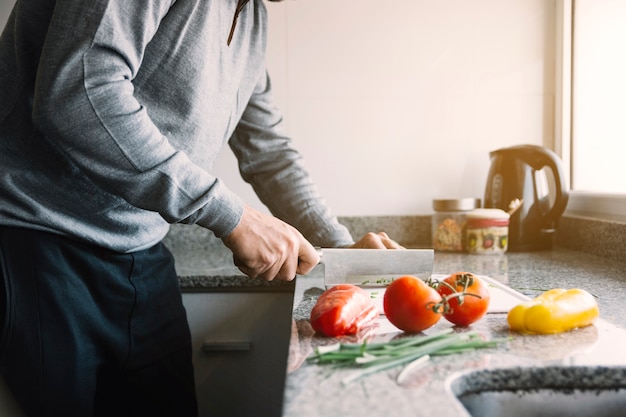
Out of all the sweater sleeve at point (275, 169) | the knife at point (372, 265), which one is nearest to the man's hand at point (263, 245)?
the knife at point (372, 265)

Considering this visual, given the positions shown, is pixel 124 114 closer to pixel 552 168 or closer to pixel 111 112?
pixel 111 112

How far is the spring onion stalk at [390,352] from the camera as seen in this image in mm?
538

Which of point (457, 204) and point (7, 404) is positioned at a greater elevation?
point (457, 204)

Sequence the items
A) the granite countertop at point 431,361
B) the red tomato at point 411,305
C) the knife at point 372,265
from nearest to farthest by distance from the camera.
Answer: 1. the granite countertop at point 431,361
2. the red tomato at point 411,305
3. the knife at point 372,265

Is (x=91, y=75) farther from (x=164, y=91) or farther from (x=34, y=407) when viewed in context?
(x=34, y=407)

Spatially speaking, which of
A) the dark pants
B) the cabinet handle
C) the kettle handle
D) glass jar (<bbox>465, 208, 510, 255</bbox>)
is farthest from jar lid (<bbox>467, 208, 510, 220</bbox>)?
the dark pants

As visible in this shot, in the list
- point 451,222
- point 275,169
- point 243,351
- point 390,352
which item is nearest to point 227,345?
point 243,351

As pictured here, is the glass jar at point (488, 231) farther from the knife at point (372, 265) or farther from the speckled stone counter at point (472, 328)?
the knife at point (372, 265)

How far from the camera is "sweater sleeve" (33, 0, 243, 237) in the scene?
0.69 m

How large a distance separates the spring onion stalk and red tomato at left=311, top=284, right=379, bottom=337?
6cm

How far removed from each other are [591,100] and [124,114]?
1352 mm

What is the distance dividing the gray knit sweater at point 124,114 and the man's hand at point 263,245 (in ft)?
0.09

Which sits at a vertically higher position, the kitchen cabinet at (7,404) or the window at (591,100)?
the window at (591,100)

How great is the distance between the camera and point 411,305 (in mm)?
644
